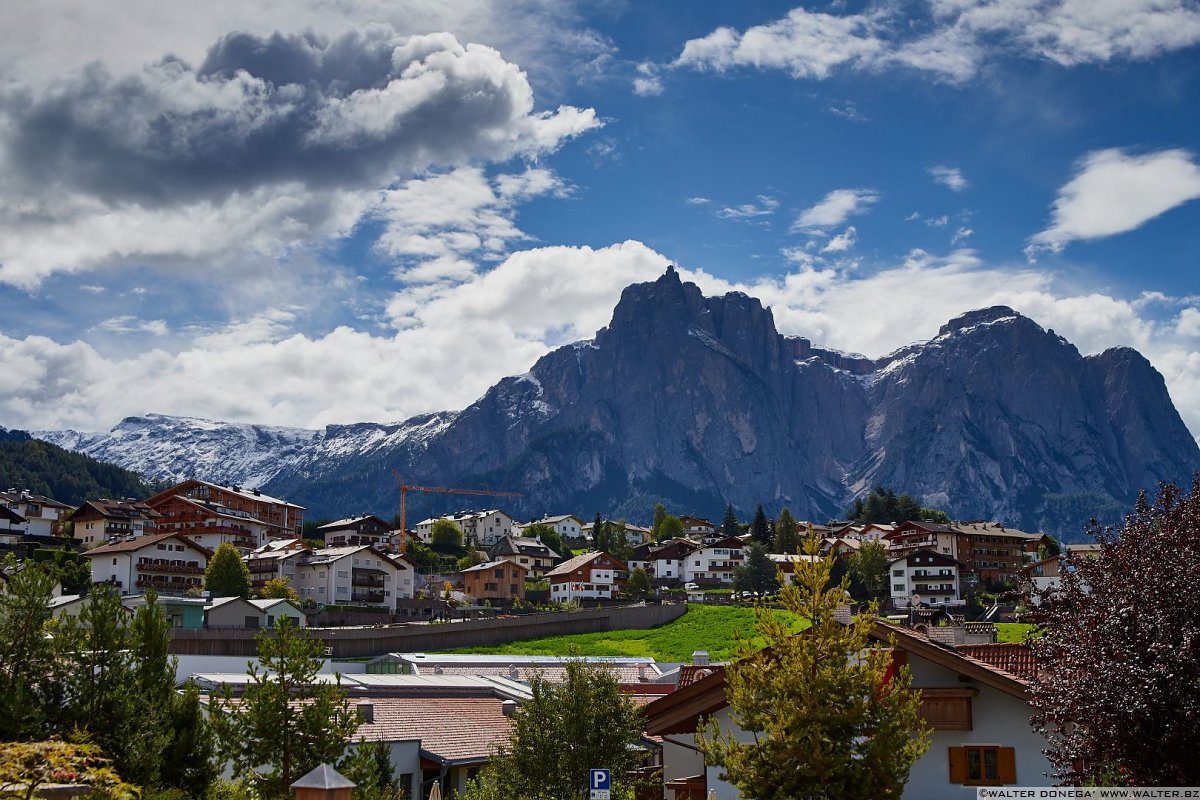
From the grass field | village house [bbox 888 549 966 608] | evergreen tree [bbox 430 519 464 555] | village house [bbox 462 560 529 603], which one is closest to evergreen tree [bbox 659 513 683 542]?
evergreen tree [bbox 430 519 464 555]

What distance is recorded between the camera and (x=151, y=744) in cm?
1959

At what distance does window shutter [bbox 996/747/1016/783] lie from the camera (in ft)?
76.5

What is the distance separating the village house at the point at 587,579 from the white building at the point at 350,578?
23175 millimetres

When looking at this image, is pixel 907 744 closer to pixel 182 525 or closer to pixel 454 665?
pixel 454 665

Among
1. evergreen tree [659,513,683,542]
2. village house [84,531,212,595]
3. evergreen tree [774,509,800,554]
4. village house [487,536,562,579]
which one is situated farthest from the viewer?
evergreen tree [659,513,683,542]

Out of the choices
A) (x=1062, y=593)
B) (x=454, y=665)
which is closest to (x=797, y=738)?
(x=1062, y=593)

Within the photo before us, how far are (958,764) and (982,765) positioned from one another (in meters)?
0.50

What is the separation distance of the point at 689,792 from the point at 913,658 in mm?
5380

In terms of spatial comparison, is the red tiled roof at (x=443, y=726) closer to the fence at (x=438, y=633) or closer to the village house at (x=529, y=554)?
the fence at (x=438, y=633)

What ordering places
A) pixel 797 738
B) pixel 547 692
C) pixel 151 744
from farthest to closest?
pixel 547 692, pixel 151 744, pixel 797 738

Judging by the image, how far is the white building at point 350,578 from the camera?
116750 millimetres

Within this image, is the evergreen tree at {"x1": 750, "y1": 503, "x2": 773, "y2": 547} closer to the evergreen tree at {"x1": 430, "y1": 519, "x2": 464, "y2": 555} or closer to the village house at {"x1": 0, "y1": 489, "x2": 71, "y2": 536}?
the evergreen tree at {"x1": 430, "y1": 519, "x2": 464, "y2": 555}

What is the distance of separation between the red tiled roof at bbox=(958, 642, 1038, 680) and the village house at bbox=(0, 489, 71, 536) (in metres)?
129

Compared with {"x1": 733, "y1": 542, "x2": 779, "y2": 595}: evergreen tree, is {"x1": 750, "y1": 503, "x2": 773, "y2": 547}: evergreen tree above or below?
above
